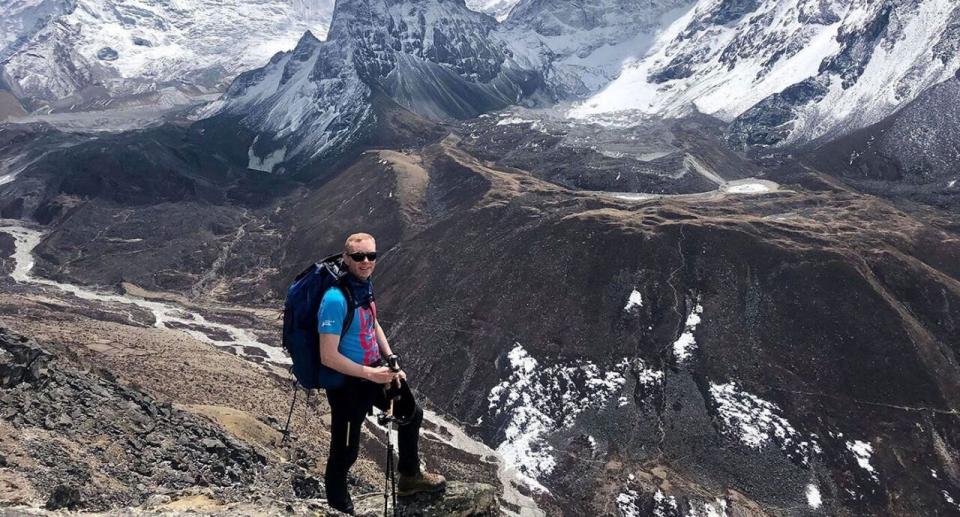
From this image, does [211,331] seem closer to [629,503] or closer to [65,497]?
[629,503]

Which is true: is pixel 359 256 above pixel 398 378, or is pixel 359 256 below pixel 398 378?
above

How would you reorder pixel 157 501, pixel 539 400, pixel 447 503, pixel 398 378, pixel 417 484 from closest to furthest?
pixel 398 378, pixel 417 484, pixel 447 503, pixel 157 501, pixel 539 400

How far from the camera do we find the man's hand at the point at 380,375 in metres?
9.30

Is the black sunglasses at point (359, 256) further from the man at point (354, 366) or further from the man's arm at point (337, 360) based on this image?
the man's arm at point (337, 360)

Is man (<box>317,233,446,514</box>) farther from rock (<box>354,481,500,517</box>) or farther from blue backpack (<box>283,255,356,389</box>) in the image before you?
rock (<box>354,481,500,517</box>)

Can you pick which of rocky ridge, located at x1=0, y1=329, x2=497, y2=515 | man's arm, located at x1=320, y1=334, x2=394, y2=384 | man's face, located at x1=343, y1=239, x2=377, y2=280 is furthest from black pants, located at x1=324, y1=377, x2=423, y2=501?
rocky ridge, located at x1=0, y1=329, x2=497, y2=515

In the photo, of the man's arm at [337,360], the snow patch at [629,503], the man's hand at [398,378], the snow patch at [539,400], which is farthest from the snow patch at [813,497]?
the man's arm at [337,360]

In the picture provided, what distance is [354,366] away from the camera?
9.10 m

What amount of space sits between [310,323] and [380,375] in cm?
132

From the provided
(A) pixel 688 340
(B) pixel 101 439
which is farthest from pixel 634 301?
(B) pixel 101 439

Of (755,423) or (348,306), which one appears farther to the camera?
(755,423)

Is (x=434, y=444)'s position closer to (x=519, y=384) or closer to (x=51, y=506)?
→ (x=519, y=384)

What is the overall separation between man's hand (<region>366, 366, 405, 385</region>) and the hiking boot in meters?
2.70

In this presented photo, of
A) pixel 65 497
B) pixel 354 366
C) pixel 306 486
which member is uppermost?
pixel 354 366
